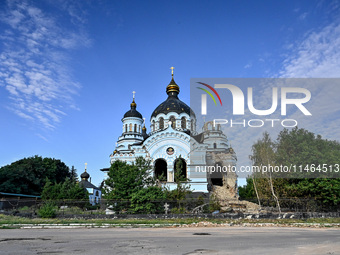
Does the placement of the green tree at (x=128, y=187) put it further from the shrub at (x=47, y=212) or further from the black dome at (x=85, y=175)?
the black dome at (x=85, y=175)

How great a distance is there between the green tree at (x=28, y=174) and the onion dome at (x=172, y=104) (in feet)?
60.0

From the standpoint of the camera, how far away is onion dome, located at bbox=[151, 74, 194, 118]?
4106 cm

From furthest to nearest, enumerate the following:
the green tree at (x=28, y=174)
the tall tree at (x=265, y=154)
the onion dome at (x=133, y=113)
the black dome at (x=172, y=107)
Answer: the onion dome at (x=133, y=113) < the green tree at (x=28, y=174) < the black dome at (x=172, y=107) < the tall tree at (x=265, y=154)

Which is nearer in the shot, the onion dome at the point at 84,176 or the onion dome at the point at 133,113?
the onion dome at the point at 133,113

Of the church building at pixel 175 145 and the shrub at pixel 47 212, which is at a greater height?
the church building at pixel 175 145

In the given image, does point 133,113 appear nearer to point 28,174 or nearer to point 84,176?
point 28,174

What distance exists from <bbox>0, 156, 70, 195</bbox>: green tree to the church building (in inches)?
543

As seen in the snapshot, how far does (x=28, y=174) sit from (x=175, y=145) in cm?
2645

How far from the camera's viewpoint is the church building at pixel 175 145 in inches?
1303

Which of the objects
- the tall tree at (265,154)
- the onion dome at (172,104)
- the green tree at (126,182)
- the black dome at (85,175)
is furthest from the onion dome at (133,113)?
the tall tree at (265,154)

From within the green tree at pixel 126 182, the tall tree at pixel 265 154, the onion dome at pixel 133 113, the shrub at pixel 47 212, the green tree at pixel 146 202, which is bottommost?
the shrub at pixel 47 212

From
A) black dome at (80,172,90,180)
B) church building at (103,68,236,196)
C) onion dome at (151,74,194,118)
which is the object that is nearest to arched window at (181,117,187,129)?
church building at (103,68,236,196)

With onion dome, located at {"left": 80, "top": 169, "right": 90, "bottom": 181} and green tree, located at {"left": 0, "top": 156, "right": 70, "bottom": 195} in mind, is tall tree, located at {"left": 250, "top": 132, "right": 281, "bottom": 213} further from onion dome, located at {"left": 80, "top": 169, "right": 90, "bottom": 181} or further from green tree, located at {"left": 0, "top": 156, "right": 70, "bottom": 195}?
onion dome, located at {"left": 80, "top": 169, "right": 90, "bottom": 181}

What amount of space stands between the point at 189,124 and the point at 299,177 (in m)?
21.4
